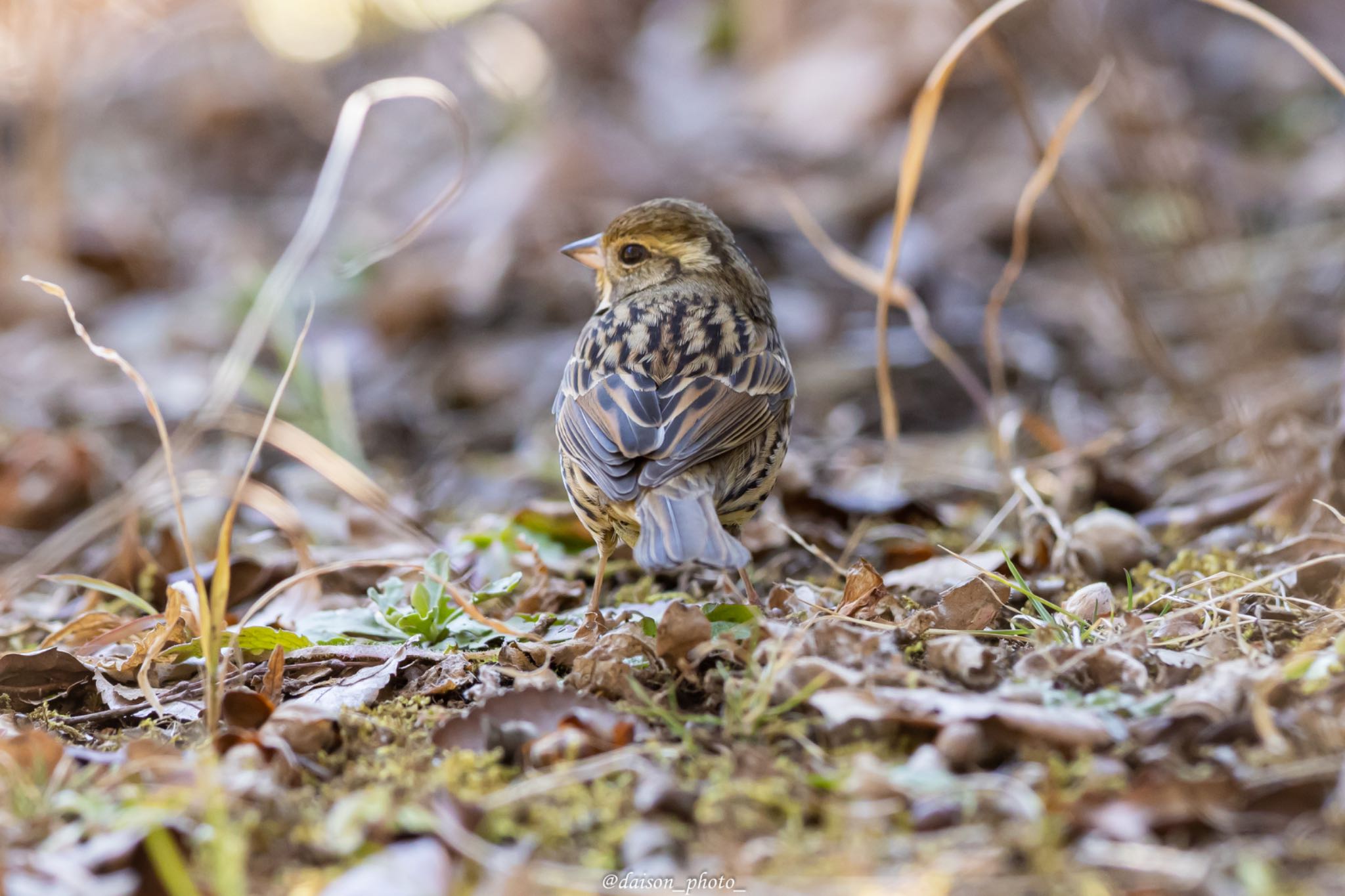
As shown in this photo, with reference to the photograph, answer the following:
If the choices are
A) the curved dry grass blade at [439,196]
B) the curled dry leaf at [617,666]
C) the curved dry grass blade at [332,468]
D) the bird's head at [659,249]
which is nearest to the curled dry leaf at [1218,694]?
the curled dry leaf at [617,666]

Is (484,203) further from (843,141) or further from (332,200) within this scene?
(332,200)

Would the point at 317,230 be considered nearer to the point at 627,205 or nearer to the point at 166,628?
the point at 166,628

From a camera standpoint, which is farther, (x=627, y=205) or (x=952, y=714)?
(x=627, y=205)

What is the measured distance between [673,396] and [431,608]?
1.05 meters

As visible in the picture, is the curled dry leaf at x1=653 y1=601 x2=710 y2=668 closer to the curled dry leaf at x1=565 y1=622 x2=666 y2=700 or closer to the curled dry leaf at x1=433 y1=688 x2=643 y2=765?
the curled dry leaf at x1=565 y1=622 x2=666 y2=700

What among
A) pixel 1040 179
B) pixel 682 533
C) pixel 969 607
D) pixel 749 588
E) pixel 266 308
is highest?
pixel 1040 179

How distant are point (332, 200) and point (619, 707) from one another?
1695mm

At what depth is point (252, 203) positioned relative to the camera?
38.9ft

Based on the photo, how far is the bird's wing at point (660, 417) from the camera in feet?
12.6

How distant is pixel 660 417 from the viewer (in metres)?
4.00

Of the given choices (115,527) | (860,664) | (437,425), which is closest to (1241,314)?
(860,664)

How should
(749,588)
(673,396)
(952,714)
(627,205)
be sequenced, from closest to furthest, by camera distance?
1. (952,714)
2. (749,588)
3. (673,396)
4. (627,205)

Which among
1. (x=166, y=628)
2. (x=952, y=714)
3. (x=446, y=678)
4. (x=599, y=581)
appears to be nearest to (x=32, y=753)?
(x=166, y=628)

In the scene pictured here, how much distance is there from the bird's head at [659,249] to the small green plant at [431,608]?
63.8 inches
